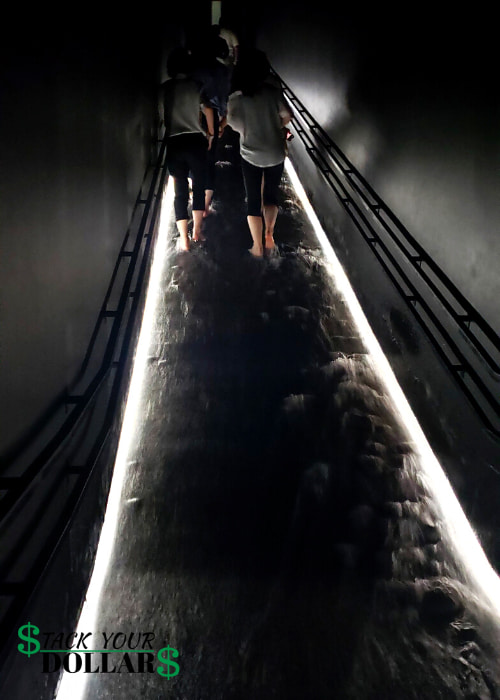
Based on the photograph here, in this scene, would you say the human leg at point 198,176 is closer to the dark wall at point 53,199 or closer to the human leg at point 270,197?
the human leg at point 270,197

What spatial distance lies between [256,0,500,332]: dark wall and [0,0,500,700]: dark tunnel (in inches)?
0.8

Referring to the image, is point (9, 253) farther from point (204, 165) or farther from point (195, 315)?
point (204, 165)

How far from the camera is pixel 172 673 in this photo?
200 centimetres

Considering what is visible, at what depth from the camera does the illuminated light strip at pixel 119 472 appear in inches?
78.6

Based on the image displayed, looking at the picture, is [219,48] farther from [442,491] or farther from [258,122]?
[442,491]

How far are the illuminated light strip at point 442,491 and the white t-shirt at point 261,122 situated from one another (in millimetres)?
1208

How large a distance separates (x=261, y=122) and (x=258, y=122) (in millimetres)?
22

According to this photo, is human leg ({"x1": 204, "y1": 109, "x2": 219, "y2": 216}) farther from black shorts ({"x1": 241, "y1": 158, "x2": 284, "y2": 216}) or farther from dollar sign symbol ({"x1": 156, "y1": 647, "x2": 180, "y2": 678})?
dollar sign symbol ({"x1": 156, "y1": 647, "x2": 180, "y2": 678})

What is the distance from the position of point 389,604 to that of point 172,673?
0.82 metres

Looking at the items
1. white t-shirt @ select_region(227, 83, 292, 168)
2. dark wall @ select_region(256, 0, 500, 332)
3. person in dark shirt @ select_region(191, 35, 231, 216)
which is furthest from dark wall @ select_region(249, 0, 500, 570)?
person in dark shirt @ select_region(191, 35, 231, 216)

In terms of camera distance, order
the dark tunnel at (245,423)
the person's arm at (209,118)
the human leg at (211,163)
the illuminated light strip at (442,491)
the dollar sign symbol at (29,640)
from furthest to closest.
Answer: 1. the human leg at (211,163)
2. the person's arm at (209,118)
3. the illuminated light strip at (442,491)
4. the dark tunnel at (245,423)
5. the dollar sign symbol at (29,640)

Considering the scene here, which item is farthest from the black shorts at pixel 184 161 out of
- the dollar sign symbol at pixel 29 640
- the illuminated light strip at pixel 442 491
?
the dollar sign symbol at pixel 29 640

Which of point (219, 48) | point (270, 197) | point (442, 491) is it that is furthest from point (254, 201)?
point (442, 491)

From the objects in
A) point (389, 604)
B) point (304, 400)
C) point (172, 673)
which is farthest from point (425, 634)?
point (304, 400)
